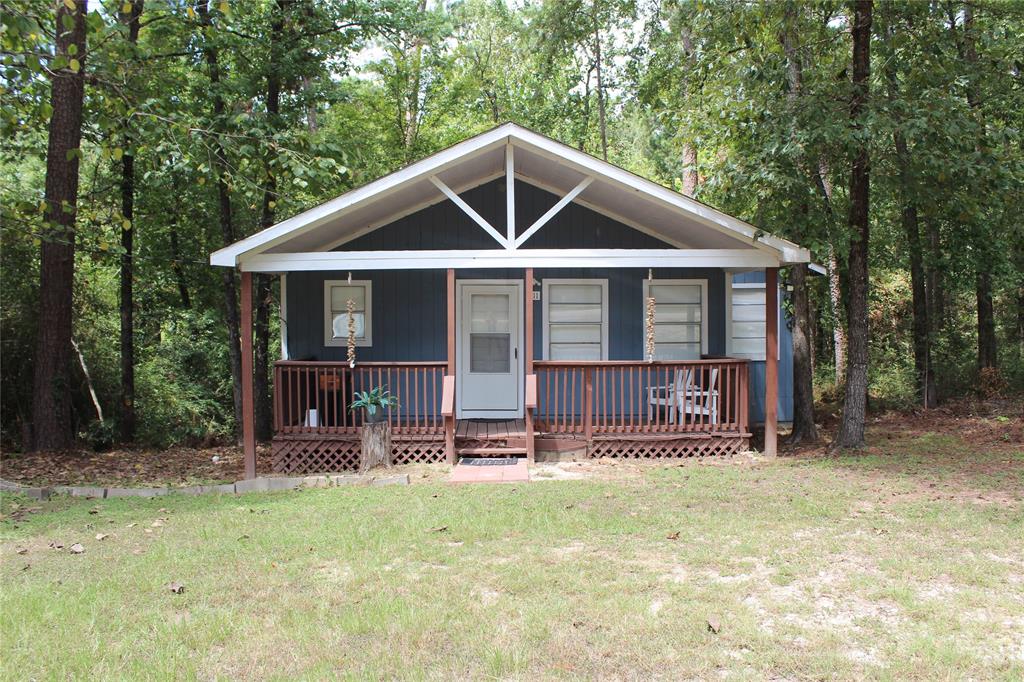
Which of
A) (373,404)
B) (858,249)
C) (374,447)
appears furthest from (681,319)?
(374,447)

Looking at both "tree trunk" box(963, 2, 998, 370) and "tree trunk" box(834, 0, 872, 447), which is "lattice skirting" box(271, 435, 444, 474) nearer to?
"tree trunk" box(834, 0, 872, 447)

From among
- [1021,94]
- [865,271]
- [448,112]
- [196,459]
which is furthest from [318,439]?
[448,112]

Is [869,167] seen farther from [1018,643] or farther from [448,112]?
[448,112]

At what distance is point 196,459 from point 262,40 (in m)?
7.19

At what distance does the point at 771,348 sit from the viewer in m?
8.98

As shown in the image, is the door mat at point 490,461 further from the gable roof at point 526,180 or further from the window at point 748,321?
the window at point 748,321

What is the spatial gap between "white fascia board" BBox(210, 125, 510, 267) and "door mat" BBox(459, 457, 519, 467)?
3.30 meters

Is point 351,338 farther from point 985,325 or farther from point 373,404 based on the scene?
point 985,325

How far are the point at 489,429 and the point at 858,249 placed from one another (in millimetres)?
5014

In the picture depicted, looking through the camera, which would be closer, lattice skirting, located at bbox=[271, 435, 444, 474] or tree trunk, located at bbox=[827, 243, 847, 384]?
lattice skirting, located at bbox=[271, 435, 444, 474]

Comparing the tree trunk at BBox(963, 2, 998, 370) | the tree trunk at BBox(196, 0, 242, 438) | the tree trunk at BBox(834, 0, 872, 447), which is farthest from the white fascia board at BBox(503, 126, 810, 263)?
the tree trunk at BBox(196, 0, 242, 438)

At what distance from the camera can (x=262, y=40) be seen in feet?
41.9

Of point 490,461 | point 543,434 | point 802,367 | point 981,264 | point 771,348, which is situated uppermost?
point 981,264

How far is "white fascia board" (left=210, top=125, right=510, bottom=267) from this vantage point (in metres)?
8.25
